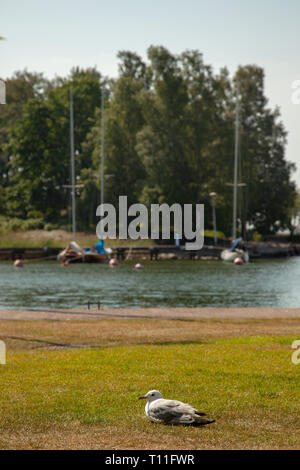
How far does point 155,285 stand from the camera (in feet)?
178

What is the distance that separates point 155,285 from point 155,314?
88.4 feet

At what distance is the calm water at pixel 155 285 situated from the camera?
41469 millimetres

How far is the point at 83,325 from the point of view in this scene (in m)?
23.3

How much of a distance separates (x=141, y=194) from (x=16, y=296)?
177 feet

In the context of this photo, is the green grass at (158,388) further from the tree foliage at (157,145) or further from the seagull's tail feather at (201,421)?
the tree foliage at (157,145)

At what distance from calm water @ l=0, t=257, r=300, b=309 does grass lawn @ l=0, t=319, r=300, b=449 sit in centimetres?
1983

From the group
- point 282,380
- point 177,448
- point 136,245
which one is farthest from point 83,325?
point 136,245

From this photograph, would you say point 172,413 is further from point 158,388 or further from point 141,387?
point 141,387

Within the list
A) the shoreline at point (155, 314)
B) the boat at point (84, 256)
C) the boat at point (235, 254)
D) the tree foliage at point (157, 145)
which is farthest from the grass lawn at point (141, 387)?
the tree foliage at point (157, 145)

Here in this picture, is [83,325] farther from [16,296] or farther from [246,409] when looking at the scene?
[16,296]

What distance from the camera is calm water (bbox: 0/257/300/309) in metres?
41.5

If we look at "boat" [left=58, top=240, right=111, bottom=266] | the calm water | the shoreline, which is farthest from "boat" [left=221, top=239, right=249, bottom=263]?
the shoreline

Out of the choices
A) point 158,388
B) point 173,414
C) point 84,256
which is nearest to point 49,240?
point 84,256

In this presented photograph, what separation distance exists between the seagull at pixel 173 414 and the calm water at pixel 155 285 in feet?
92.9
